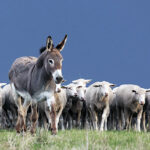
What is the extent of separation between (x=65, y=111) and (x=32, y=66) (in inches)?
356

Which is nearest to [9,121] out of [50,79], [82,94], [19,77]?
[82,94]

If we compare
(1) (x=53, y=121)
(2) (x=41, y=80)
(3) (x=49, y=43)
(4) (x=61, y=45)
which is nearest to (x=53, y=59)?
(3) (x=49, y=43)

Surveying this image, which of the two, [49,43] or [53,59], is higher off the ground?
[49,43]

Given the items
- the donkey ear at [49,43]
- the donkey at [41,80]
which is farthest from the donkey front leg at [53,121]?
the donkey ear at [49,43]

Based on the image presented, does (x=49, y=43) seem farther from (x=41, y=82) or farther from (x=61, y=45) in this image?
(x=41, y=82)

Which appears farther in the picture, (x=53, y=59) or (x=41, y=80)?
(x=41, y=80)

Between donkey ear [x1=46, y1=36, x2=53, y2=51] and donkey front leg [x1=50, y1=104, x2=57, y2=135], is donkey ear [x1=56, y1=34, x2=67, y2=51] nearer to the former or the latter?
donkey ear [x1=46, y1=36, x2=53, y2=51]

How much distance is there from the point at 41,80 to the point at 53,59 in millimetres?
773

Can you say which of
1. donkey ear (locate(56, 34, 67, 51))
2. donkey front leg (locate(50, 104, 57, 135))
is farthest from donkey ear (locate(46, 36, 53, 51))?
donkey front leg (locate(50, 104, 57, 135))

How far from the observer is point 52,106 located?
27.9 ft

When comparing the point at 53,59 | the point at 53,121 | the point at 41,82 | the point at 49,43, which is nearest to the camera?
the point at 53,121

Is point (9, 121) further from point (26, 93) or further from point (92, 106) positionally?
point (26, 93)

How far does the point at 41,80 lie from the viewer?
898cm

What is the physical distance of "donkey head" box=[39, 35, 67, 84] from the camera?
27.1 ft
